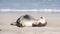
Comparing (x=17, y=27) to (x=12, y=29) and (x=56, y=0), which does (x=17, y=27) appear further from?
(x=56, y=0)

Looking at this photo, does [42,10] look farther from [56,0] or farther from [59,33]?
[59,33]

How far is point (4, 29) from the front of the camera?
6.30 meters

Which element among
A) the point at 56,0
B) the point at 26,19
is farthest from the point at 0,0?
the point at 26,19

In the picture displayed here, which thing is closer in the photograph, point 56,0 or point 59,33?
point 59,33

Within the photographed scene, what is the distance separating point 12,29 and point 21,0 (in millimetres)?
10056

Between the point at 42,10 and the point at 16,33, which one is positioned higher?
the point at 42,10

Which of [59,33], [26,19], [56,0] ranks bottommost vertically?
[59,33]

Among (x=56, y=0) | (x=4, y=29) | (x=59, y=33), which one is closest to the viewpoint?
(x=59, y=33)

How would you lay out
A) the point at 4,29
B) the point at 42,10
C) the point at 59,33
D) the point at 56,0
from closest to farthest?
1. the point at 59,33
2. the point at 4,29
3. the point at 42,10
4. the point at 56,0

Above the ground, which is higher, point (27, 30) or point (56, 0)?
point (56, 0)

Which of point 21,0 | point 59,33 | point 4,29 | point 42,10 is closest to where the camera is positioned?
point 59,33

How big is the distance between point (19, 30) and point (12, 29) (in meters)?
0.24

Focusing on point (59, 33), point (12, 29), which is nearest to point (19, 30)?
point (12, 29)

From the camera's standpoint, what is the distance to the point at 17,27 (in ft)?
21.1
